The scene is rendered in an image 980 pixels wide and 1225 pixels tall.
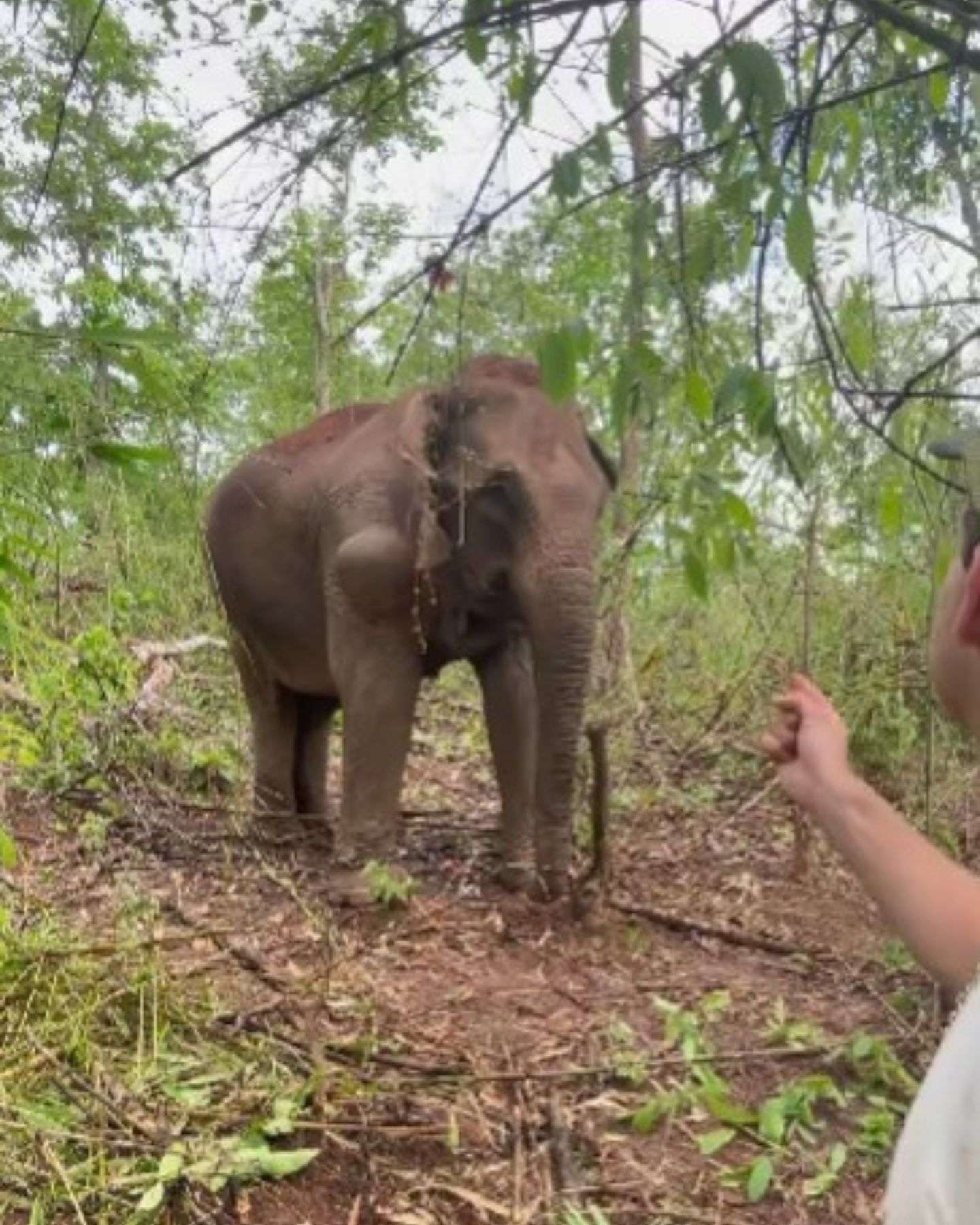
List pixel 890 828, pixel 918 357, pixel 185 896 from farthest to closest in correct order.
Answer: pixel 185 896 < pixel 918 357 < pixel 890 828

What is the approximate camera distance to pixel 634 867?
5.58 m

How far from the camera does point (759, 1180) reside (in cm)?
340

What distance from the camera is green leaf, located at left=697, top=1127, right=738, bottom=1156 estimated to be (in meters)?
3.54

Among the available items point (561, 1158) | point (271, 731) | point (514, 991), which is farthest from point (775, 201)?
point (271, 731)

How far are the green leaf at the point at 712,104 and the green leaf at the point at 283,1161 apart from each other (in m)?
2.22

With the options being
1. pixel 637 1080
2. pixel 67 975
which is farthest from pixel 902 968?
pixel 67 975

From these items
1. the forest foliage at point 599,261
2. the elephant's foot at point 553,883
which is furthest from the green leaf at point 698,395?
the elephant's foot at point 553,883

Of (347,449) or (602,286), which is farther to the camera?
(347,449)

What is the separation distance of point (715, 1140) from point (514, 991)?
2.94 ft

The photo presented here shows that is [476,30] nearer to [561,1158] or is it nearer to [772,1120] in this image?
[561,1158]

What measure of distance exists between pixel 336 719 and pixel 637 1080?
178 inches

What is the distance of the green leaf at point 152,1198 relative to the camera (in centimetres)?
296

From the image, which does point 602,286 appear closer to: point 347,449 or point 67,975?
point 67,975

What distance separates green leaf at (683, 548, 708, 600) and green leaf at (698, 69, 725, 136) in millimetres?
638
